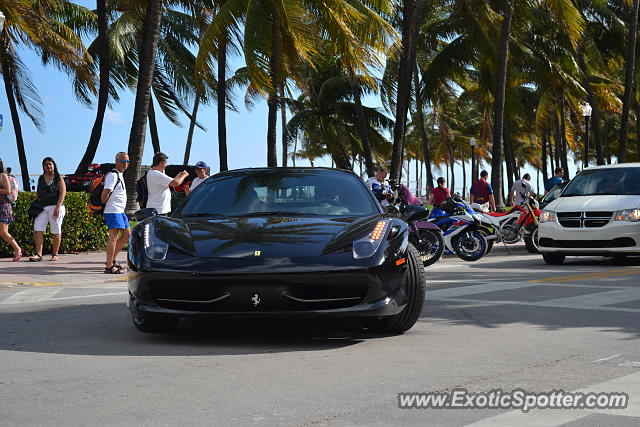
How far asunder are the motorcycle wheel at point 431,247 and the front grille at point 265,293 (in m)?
8.99

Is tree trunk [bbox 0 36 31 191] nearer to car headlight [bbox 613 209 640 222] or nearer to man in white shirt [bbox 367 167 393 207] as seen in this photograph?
man in white shirt [bbox 367 167 393 207]

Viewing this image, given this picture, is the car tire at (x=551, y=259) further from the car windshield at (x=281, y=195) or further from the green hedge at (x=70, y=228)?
the car windshield at (x=281, y=195)

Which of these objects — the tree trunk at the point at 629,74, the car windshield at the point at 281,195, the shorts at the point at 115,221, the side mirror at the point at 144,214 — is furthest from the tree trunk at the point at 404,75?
the side mirror at the point at 144,214

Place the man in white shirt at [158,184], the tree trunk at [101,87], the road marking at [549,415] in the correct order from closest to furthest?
the road marking at [549,415] → the man in white shirt at [158,184] → the tree trunk at [101,87]

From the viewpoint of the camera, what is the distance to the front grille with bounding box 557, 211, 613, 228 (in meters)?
15.3

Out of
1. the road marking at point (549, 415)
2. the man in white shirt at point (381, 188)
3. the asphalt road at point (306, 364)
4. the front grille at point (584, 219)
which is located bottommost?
the road marking at point (549, 415)

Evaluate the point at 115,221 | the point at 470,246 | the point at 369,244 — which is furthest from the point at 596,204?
the point at 369,244

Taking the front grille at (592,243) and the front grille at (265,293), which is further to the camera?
the front grille at (592,243)

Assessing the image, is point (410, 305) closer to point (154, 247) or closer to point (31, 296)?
point (154, 247)

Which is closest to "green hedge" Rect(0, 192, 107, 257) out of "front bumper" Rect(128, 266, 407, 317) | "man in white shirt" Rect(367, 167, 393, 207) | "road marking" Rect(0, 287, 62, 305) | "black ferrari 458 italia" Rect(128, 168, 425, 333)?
"road marking" Rect(0, 287, 62, 305)

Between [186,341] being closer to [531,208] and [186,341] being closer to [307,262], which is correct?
[307,262]

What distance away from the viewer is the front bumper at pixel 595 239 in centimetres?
1503

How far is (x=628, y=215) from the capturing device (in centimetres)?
1517

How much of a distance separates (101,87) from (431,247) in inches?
621
